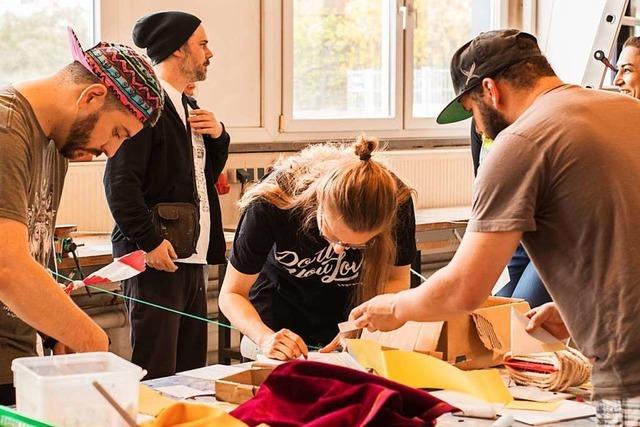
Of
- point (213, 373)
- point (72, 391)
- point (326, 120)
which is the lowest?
point (213, 373)

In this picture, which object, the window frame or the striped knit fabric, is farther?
the window frame

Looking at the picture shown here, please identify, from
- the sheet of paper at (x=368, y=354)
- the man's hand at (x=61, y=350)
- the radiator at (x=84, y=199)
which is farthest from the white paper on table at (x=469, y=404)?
the radiator at (x=84, y=199)

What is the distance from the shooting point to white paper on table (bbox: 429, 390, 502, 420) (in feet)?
7.18

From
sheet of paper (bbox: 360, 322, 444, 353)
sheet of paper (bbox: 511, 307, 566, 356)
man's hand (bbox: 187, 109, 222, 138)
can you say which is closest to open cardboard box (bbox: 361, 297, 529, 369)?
sheet of paper (bbox: 360, 322, 444, 353)

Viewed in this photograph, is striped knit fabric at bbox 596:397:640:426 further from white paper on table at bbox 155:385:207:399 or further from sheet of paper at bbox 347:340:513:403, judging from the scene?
white paper on table at bbox 155:385:207:399

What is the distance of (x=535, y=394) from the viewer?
238cm

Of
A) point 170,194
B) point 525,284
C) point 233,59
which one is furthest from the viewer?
point 233,59

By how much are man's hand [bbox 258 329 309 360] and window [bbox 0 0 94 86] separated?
2358 mm

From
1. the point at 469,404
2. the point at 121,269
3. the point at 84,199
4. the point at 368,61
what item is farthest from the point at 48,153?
the point at 368,61

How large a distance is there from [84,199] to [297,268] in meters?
2.03

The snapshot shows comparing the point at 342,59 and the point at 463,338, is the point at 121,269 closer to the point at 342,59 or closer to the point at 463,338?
the point at 463,338

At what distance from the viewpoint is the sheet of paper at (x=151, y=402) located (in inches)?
82.6

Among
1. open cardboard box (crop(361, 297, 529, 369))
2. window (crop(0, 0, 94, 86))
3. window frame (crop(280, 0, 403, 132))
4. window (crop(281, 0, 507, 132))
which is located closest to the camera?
open cardboard box (crop(361, 297, 529, 369))

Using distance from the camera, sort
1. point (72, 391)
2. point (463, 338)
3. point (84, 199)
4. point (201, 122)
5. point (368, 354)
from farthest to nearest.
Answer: point (84, 199)
point (201, 122)
point (463, 338)
point (368, 354)
point (72, 391)
